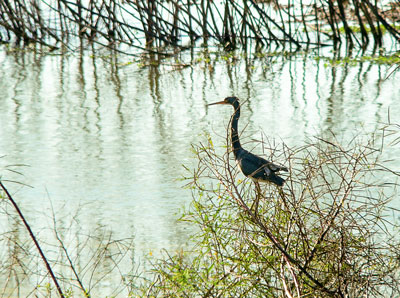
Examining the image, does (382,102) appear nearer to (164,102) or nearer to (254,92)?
(254,92)

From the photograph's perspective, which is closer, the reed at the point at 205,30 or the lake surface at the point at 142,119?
the lake surface at the point at 142,119

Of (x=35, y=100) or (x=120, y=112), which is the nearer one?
(x=120, y=112)

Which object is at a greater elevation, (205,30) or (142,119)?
(205,30)

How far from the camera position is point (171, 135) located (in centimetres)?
800

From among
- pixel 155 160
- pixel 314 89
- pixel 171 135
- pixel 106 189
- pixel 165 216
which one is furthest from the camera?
pixel 314 89

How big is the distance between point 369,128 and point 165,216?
3396 millimetres

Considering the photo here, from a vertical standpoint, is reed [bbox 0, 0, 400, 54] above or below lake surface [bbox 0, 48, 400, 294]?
above

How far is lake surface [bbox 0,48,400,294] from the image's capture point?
5758 millimetres

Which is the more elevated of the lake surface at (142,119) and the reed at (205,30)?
the reed at (205,30)

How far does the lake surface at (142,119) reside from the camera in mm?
5758

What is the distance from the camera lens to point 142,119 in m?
8.83

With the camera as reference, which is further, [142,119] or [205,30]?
[205,30]

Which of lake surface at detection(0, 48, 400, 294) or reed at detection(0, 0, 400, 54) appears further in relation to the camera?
reed at detection(0, 0, 400, 54)

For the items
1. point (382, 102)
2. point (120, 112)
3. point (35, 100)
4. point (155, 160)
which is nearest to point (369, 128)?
point (382, 102)
